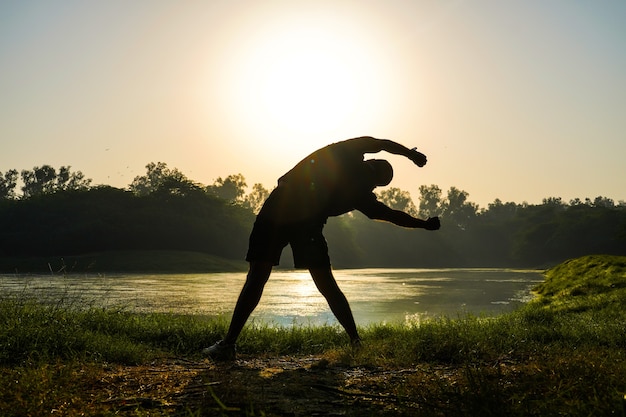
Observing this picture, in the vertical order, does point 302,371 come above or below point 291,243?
below

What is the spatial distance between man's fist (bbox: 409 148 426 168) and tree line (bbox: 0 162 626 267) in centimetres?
4324

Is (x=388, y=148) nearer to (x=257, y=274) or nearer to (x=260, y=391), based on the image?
(x=257, y=274)

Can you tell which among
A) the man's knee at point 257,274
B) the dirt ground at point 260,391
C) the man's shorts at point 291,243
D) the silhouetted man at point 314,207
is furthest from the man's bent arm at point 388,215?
the dirt ground at point 260,391

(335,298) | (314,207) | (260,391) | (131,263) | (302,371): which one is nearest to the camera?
(260,391)

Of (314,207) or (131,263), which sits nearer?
(314,207)

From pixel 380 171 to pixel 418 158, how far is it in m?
0.40

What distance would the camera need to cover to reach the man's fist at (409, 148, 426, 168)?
5.46 meters

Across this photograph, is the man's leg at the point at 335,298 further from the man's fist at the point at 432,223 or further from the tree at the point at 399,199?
Answer: the tree at the point at 399,199

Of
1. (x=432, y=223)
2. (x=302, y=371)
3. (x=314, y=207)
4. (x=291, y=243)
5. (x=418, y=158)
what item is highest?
(x=418, y=158)

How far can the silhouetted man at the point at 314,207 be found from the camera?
5141 mm

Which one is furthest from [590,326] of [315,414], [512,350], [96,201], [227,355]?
[96,201]

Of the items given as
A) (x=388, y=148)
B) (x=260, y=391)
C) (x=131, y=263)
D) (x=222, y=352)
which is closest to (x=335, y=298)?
(x=222, y=352)

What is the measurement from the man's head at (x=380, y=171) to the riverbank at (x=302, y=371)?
159 centimetres

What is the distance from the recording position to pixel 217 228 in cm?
6300
